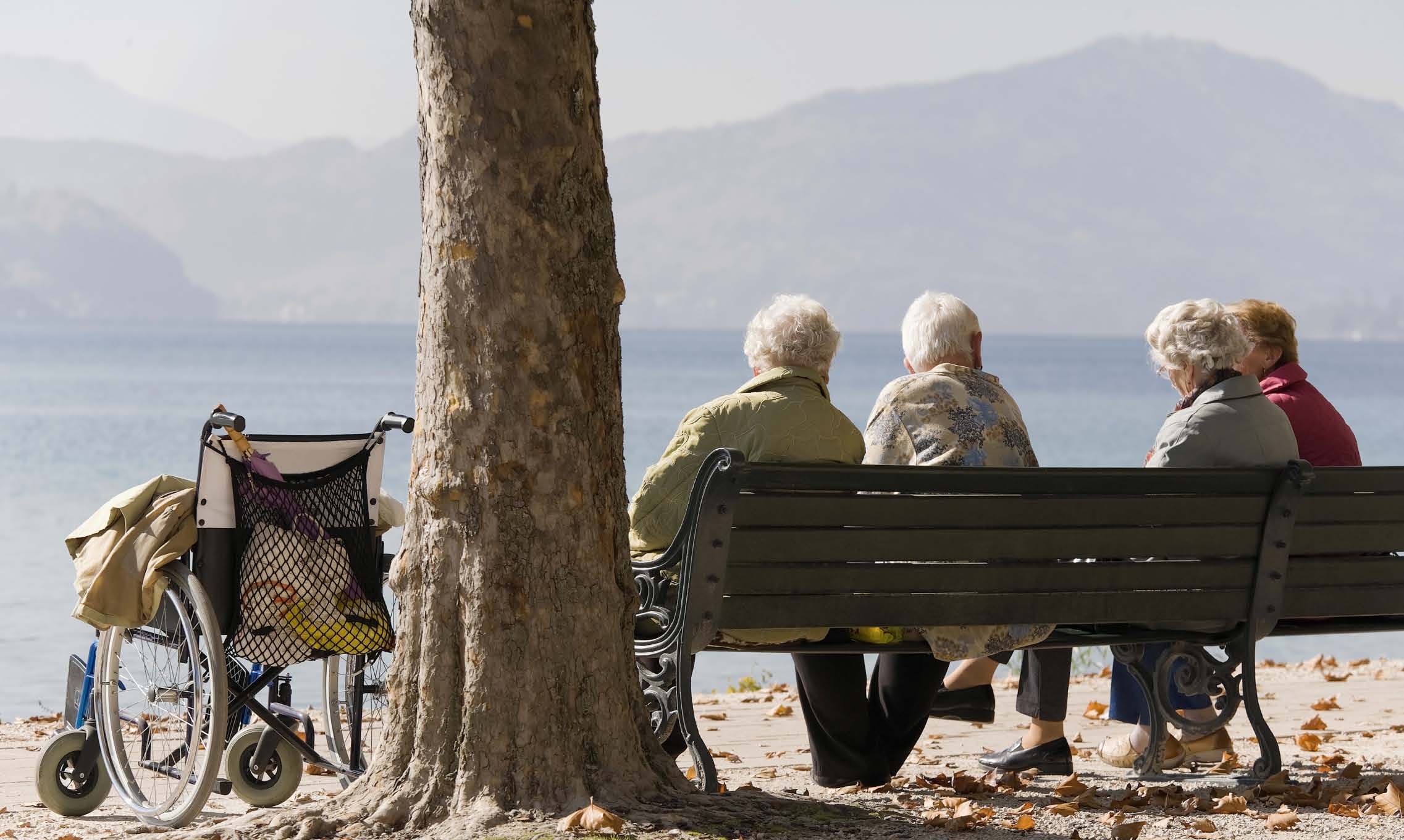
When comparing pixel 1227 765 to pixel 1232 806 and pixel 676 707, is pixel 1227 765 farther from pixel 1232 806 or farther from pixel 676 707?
pixel 676 707

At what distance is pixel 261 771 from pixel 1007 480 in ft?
7.40

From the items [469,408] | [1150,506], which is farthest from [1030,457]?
[469,408]

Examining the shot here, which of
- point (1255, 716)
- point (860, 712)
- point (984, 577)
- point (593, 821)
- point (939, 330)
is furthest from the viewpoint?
point (939, 330)

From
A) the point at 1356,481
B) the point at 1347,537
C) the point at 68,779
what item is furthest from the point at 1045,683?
the point at 68,779

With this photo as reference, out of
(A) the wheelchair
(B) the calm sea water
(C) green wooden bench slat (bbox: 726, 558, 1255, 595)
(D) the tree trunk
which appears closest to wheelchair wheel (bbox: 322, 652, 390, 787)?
(A) the wheelchair

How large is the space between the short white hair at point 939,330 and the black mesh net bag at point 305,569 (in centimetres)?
167

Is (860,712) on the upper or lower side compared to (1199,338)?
lower

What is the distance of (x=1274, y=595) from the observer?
4613 mm

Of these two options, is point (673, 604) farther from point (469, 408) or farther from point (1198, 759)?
point (1198, 759)

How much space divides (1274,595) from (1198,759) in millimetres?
744

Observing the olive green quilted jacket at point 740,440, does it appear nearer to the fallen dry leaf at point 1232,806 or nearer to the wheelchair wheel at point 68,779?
the fallen dry leaf at point 1232,806


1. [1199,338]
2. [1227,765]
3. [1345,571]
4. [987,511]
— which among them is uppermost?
[1199,338]

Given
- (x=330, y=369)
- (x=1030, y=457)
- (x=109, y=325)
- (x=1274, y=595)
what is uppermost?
(x=109, y=325)

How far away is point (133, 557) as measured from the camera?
4.15m
